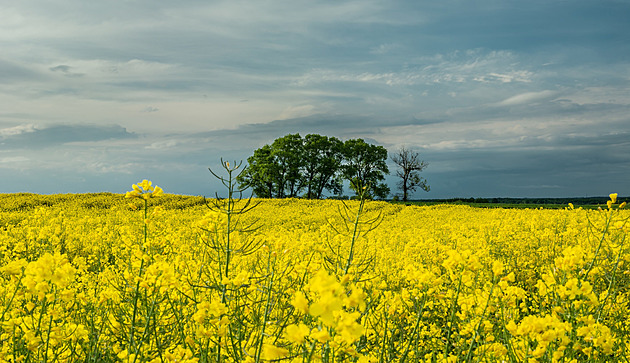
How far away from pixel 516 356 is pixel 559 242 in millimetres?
7306

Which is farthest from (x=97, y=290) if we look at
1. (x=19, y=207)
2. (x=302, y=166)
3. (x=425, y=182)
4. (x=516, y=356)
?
(x=425, y=182)

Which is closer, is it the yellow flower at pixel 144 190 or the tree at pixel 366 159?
the yellow flower at pixel 144 190

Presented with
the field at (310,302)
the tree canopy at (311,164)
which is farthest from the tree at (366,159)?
the field at (310,302)

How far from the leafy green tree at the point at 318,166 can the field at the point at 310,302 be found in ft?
120

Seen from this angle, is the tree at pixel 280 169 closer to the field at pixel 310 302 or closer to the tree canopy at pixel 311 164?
the tree canopy at pixel 311 164

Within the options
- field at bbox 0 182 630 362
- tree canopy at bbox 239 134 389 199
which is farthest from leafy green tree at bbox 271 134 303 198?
field at bbox 0 182 630 362

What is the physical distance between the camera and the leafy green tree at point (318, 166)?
158 feet

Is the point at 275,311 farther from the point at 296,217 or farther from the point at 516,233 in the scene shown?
the point at 296,217

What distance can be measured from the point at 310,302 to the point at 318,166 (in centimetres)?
4567

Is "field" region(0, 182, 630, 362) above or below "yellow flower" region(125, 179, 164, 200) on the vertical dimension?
below

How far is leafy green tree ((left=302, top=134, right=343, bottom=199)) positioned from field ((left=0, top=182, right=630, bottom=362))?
3670 cm

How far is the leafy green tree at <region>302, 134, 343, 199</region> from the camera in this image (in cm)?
4821

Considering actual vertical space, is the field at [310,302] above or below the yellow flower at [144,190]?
below

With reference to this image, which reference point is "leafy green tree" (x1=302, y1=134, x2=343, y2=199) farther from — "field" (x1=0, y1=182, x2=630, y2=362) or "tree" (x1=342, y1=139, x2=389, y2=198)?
"field" (x1=0, y1=182, x2=630, y2=362)
